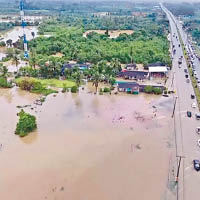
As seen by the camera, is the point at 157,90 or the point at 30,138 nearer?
the point at 30,138

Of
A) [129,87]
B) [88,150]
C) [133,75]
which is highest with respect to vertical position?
[133,75]

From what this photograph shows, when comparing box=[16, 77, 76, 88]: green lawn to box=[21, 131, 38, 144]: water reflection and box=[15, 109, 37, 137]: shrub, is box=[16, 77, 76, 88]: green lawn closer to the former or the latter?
box=[15, 109, 37, 137]: shrub

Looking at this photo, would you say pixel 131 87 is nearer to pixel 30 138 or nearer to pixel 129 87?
pixel 129 87

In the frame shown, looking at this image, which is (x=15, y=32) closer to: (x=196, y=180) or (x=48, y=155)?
(x=48, y=155)

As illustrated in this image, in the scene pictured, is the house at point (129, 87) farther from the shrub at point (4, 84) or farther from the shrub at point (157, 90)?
the shrub at point (4, 84)

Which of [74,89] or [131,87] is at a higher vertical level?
[131,87]

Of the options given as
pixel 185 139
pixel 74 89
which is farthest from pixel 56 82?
pixel 185 139

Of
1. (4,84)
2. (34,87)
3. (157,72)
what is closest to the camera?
(34,87)

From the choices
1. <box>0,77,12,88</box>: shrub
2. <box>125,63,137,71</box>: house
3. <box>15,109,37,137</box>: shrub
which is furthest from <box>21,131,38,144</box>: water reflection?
<box>125,63,137,71</box>: house
